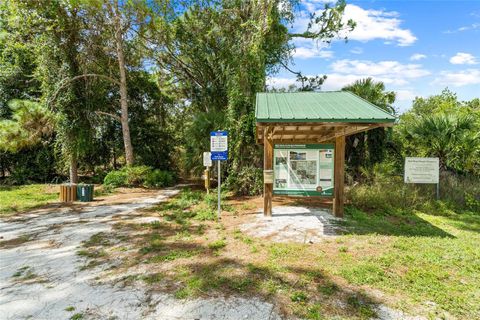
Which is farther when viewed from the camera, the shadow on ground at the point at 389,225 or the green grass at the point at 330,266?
the shadow on ground at the point at 389,225

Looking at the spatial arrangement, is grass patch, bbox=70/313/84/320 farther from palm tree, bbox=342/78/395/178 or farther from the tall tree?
palm tree, bbox=342/78/395/178

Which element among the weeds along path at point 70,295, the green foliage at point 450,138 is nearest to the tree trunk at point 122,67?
the weeds along path at point 70,295

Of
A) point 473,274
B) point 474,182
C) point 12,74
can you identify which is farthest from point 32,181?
point 474,182

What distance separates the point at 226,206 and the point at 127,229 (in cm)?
315

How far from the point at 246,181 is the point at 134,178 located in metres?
6.13

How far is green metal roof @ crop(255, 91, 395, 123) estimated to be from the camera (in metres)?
5.57

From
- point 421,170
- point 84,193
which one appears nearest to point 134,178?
point 84,193

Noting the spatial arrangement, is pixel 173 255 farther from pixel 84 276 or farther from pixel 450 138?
pixel 450 138

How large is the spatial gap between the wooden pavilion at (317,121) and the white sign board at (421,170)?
3089mm

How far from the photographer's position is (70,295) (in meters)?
3.46

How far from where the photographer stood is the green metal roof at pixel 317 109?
5574 mm

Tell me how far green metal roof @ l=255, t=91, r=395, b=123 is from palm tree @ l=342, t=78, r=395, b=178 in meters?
4.28

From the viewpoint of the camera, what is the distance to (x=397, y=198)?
841 cm

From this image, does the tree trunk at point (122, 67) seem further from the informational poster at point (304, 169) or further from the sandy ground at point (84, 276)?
the informational poster at point (304, 169)
